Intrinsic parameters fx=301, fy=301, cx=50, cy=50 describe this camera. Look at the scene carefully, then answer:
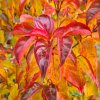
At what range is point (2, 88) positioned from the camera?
1.24 m

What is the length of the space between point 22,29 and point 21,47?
2.4 inches

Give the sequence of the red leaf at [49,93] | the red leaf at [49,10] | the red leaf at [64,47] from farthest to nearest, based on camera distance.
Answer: the red leaf at [49,10], the red leaf at [49,93], the red leaf at [64,47]

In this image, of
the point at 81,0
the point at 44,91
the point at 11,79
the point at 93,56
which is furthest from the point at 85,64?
the point at 11,79

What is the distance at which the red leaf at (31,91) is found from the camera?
Result: 3.07 feet

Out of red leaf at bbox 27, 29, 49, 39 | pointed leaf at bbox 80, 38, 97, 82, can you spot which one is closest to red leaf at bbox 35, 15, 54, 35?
red leaf at bbox 27, 29, 49, 39

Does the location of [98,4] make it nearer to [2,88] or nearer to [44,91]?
[44,91]

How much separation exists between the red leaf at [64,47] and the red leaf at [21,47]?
3.7 inches

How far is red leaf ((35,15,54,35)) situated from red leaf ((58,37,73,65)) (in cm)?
5

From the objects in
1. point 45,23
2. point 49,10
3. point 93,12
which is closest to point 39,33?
point 45,23

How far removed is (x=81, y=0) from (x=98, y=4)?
24cm

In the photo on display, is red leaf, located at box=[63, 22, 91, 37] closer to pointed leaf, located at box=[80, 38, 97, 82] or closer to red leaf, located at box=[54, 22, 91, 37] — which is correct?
red leaf, located at box=[54, 22, 91, 37]

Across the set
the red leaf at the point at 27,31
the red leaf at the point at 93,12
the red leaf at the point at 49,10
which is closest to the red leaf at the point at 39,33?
the red leaf at the point at 27,31

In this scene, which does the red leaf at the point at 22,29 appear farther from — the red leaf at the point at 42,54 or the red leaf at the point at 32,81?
the red leaf at the point at 32,81

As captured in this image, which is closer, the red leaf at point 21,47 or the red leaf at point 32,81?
the red leaf at point 21,47
